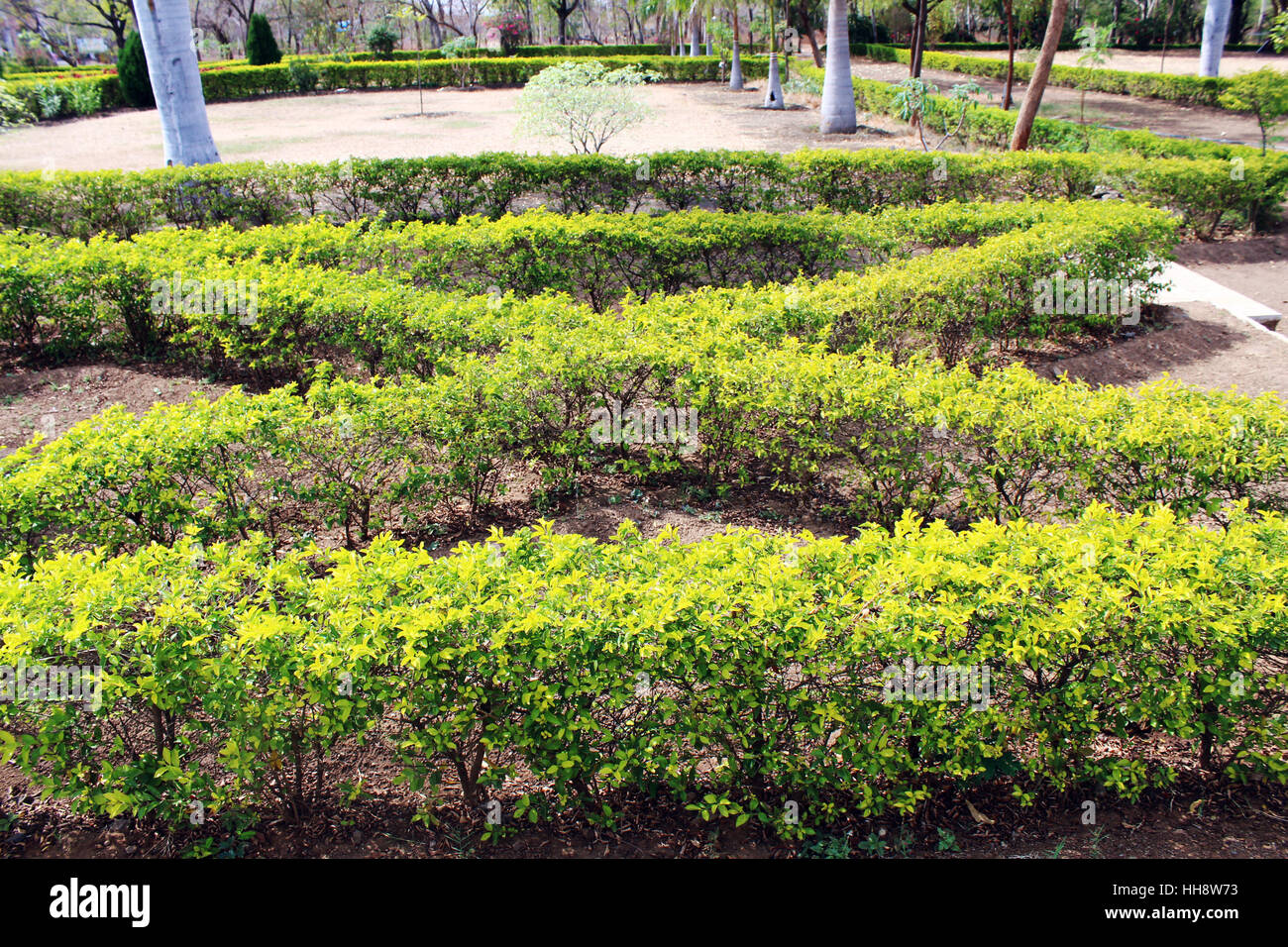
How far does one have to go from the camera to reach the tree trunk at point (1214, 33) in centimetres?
2869

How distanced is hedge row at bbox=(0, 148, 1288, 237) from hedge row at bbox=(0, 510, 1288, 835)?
36.3 ft

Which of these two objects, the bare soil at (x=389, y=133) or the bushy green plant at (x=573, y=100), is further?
the bare soil at (x=389, y=133)

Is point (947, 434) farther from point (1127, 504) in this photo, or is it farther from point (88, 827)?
point (88, 827)

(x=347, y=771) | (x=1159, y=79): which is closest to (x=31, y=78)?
(x=347, y=771)

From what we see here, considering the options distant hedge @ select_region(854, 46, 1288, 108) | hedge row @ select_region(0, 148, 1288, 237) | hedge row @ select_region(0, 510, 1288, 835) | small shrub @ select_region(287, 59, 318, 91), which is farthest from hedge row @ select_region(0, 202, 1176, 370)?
small shrub @ select_region(287, 59, 318, 91)

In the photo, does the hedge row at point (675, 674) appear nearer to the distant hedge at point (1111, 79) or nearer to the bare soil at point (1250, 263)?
the bare soil at point (1250, 263)

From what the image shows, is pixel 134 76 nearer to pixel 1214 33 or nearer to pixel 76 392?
pixel 76 392

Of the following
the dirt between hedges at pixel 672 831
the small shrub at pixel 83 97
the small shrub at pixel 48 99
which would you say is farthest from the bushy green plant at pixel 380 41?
the dirt between hedges at pixel 672 831

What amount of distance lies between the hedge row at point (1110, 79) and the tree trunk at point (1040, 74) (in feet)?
53.6

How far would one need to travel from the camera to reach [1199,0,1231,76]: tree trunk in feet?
94.1

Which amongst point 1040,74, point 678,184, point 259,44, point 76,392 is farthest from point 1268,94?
point 259,44

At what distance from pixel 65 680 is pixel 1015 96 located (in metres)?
36.5

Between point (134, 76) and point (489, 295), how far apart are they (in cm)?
3155

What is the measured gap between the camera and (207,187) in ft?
44.1
